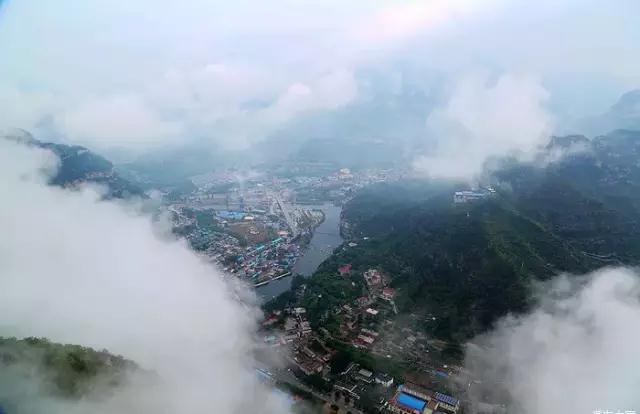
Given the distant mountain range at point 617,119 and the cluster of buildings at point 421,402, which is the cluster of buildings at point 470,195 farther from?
the distant mountain range at point 617,119

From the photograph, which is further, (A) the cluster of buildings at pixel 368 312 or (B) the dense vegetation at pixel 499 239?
(B) the dense vegetation at pixel 499 239

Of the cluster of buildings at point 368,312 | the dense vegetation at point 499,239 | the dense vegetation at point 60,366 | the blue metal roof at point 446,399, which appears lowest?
the dense vegetation at point 60,366

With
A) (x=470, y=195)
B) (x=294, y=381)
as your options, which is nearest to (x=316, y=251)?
(x=470, y=195)

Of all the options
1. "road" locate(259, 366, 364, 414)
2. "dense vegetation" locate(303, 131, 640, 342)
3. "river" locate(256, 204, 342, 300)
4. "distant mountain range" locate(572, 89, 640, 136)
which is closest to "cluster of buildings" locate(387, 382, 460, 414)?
"road" locate(259, 366, 364, 414)

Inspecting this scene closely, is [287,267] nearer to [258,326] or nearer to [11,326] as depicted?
[258,326]

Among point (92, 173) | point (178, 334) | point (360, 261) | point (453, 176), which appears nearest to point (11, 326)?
point (178, 334)

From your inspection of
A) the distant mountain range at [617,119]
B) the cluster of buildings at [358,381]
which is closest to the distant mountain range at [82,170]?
the cluster of buildings at [358,381]

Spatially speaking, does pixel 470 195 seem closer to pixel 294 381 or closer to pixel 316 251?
pixel 316 251
